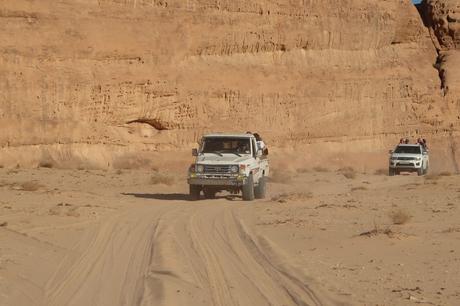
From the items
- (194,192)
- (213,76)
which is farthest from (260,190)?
(213,76)

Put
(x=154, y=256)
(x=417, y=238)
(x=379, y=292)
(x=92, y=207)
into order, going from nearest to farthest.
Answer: (x=379, y=292) → (x=154, y=256) → (x=417, y=238) → (x=92, y=207)

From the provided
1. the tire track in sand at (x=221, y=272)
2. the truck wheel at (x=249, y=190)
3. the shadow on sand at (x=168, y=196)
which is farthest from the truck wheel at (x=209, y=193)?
the tire track in sand at (x=221, y=272)

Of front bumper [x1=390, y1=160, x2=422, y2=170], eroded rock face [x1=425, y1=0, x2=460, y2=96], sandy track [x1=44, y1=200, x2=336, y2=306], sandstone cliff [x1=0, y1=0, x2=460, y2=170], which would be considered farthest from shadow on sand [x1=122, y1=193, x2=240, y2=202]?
eroded rock face [x1=425, y1=0, x2=460, y2=96]

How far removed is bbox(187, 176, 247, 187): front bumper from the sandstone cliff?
17120 millimetres

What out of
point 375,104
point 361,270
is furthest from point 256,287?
point 375,104

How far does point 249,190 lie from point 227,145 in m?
1.54

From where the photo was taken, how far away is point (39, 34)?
123ft

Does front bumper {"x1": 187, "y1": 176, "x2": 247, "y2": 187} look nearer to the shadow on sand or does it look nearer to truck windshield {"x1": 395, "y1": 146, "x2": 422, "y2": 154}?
the shadow on sand

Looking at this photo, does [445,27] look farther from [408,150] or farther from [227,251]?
[227,251]

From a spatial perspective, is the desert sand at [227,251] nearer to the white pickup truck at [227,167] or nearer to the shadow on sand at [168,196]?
the white pickup truck at [227,167]

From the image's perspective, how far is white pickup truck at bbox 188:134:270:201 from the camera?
20531 mm

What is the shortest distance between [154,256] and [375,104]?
41532 mm

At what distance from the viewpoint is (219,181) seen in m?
20.6

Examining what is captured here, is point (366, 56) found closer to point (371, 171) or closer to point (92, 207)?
point (371, 171)
